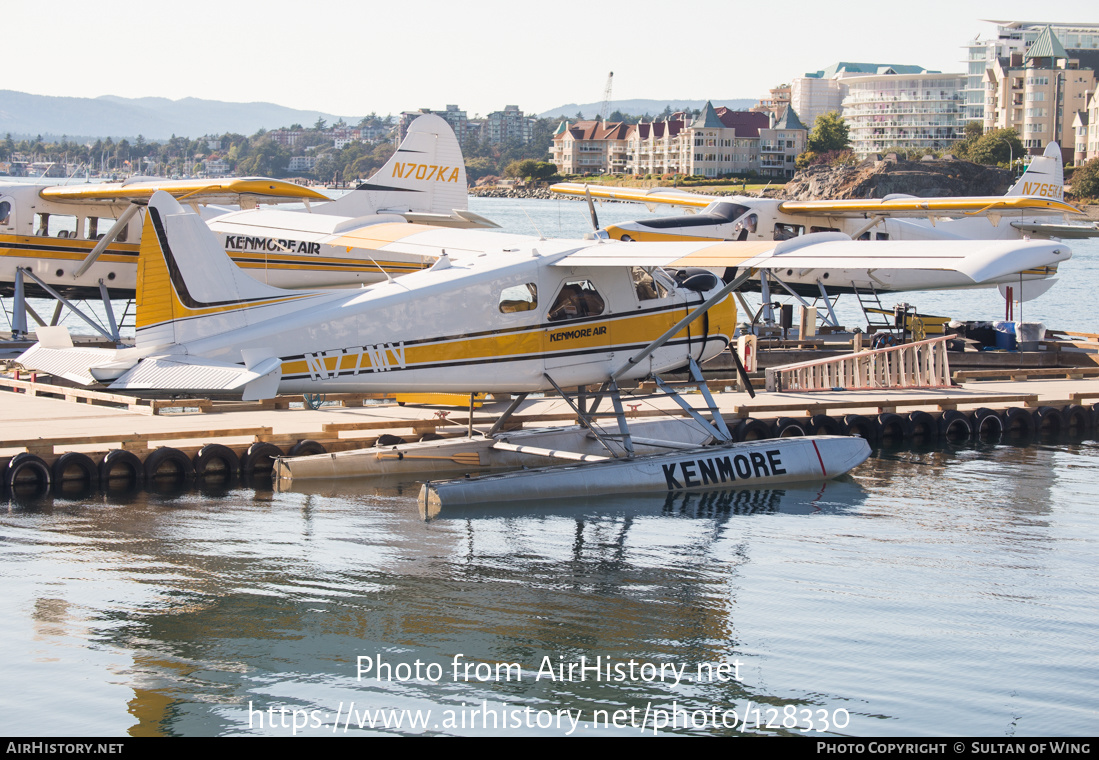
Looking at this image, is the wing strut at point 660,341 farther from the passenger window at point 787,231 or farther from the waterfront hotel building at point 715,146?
the waterfront hotel building at point 715,146

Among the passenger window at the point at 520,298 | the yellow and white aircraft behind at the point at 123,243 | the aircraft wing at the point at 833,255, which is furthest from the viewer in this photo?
the yellow and white aircraft behind at the point at 123,243

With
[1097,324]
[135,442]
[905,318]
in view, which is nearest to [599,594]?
[135,442]

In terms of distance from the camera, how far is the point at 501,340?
11.4 m

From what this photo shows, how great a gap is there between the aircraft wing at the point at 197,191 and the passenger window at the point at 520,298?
6770mm

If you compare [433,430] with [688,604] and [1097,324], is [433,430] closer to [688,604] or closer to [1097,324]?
[688,604]

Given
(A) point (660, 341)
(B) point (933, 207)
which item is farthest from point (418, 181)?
(A) point (660, 341)

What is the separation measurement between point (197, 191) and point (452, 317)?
7.93 m

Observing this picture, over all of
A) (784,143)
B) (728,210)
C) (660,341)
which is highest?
(784,143)

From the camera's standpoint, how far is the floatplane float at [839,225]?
2208 centimetres

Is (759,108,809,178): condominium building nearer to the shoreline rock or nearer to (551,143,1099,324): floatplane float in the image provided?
the shoreline rock

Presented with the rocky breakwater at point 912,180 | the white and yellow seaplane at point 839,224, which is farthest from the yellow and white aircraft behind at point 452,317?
the rocky breakwater at point 912,180

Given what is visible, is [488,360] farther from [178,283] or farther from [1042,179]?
[1042,179]

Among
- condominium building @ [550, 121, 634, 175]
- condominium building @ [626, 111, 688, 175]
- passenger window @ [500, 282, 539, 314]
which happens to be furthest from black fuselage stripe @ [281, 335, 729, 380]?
condominium building @ [550, 121, 634, 175]

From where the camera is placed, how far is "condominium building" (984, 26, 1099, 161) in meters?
153
